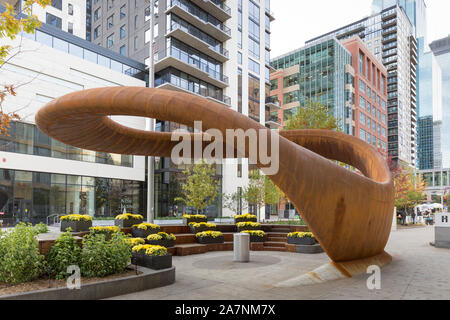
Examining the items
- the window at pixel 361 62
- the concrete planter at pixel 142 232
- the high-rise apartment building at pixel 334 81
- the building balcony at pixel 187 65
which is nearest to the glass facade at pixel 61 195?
the building balcony at pixel 187 65

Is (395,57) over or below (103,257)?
over

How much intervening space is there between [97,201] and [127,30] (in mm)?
21800

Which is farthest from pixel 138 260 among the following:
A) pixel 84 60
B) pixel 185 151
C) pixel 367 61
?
pixel 367 61

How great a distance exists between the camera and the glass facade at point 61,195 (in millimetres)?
24422

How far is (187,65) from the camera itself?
1372 inches

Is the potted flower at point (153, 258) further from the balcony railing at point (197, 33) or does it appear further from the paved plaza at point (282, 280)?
the balcony railing at point (197, 33)

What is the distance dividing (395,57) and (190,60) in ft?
311

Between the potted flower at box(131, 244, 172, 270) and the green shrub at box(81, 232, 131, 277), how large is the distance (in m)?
0.56

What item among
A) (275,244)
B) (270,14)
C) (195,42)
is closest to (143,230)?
(275,244)

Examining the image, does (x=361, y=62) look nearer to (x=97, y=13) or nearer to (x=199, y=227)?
(x=97, y=13)

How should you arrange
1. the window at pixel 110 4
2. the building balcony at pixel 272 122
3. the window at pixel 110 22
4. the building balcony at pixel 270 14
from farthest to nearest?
the building balcony at pixel 270 14 < the building balcony at pixel 272 122 < the window at pixel 110 22 < the window at pixel 110 4

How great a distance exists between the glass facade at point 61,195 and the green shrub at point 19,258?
19.7 metres

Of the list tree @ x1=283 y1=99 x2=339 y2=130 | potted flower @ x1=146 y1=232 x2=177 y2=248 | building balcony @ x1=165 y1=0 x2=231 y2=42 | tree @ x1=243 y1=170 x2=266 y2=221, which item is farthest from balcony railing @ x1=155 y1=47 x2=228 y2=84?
potted flower @ x1=146 y1=232 x2=177 y2=248
